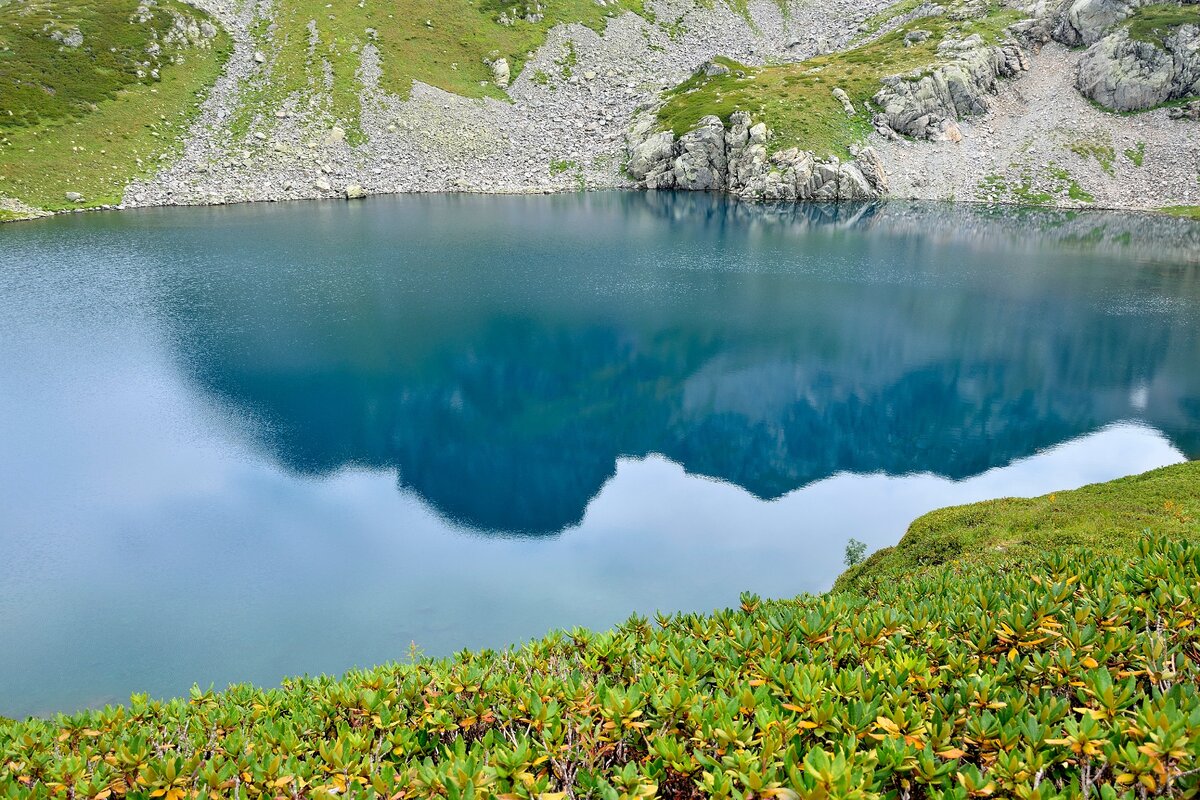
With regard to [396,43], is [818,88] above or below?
below

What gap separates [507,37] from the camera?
149 meters

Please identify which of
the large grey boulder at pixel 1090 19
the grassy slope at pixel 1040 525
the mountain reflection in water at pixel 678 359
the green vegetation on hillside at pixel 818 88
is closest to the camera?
the grassy slope at pixel 1040 525

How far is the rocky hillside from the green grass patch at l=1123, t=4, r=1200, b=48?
47 cm

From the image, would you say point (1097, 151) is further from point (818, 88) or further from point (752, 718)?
point (752, 718)

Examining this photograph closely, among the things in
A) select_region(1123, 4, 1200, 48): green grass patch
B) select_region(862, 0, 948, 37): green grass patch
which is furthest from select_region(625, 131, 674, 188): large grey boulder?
select_region(1123, 4, 1200, 48): green grass patch

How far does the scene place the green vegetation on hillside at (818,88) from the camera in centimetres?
11688

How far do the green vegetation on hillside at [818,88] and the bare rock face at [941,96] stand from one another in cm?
319

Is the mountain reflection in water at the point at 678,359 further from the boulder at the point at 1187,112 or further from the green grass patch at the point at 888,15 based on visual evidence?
the green grass patch at the point at 888,15

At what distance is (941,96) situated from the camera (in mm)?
118938

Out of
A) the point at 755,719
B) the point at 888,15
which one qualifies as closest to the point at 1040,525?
the point at 755,719

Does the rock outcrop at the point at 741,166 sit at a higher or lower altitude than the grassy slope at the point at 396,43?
lower

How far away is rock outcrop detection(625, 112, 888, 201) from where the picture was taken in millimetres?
112312

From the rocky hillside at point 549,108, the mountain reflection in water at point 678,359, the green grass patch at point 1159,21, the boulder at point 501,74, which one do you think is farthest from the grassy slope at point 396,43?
the green grass patch at point 1159,21

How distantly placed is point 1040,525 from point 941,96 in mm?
123710
